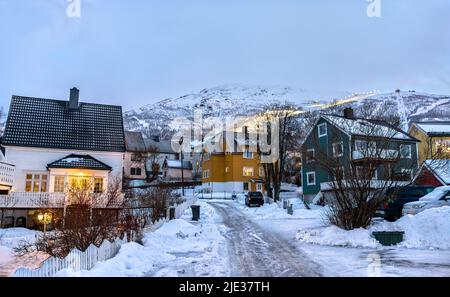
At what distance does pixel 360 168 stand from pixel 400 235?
2.06 metres

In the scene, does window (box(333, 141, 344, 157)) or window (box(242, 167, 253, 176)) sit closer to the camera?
window (box(333, 141, 344, 157))

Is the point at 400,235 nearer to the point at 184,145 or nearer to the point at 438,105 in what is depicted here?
the point at 438,105

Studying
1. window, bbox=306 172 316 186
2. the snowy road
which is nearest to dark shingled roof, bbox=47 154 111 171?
the snowy road

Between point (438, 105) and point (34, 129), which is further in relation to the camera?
point (34, 129)

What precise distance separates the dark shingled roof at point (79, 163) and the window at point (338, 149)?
38.5ft

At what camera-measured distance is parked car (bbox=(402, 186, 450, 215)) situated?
11.7 meters

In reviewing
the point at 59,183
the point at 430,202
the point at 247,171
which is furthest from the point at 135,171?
the point at 430,202

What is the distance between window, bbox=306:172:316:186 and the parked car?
15.5m

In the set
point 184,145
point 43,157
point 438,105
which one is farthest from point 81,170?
point 184,145

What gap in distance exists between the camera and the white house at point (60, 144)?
18219mm

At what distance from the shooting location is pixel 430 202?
39.0 feet

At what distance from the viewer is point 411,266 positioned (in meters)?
5.38

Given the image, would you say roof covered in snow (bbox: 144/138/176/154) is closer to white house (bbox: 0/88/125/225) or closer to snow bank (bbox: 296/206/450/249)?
white house (bbox: 0/88/125/225)

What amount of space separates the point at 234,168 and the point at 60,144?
24806mm
